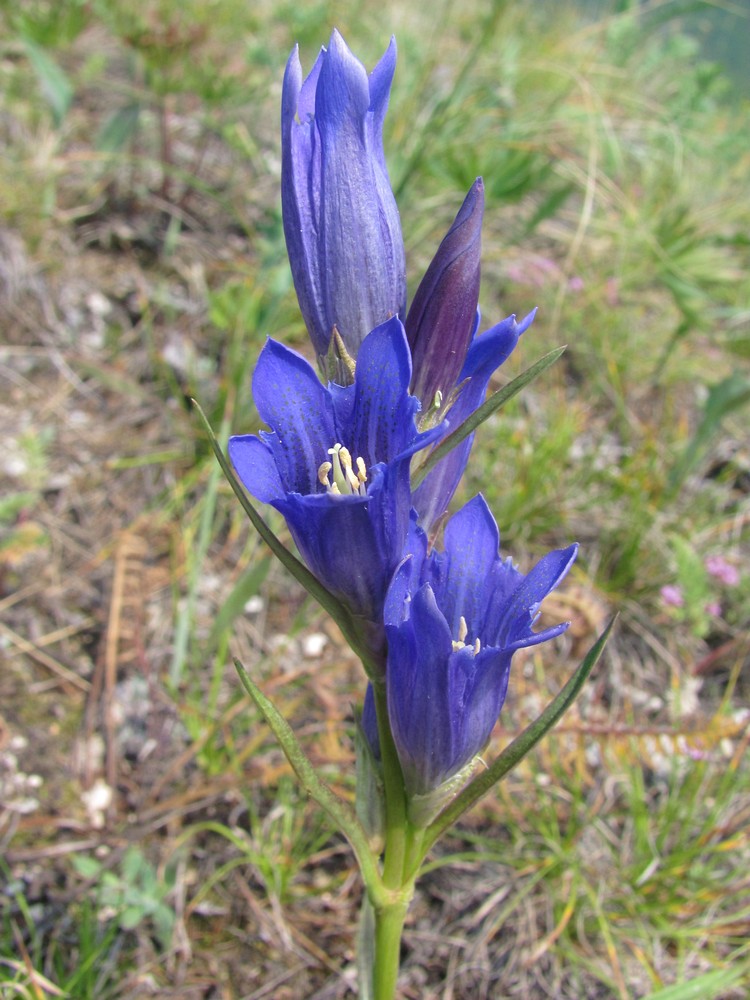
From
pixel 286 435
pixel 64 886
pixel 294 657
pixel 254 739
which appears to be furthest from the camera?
pixel 294 657

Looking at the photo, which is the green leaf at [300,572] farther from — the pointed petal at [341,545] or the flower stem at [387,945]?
the flower stem at [387,945]

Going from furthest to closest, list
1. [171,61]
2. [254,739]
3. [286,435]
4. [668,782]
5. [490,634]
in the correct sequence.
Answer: [171,61]
[668,782]
[254,739]
[490,634]
[286,435]

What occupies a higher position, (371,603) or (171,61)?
(171,61)

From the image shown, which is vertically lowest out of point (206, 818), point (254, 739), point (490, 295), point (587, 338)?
point (206, 818)

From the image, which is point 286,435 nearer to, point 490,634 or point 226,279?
point 490,634

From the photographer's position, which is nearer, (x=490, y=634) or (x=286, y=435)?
(x=286, y=435)

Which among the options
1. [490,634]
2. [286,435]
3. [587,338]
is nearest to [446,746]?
[490,634]
